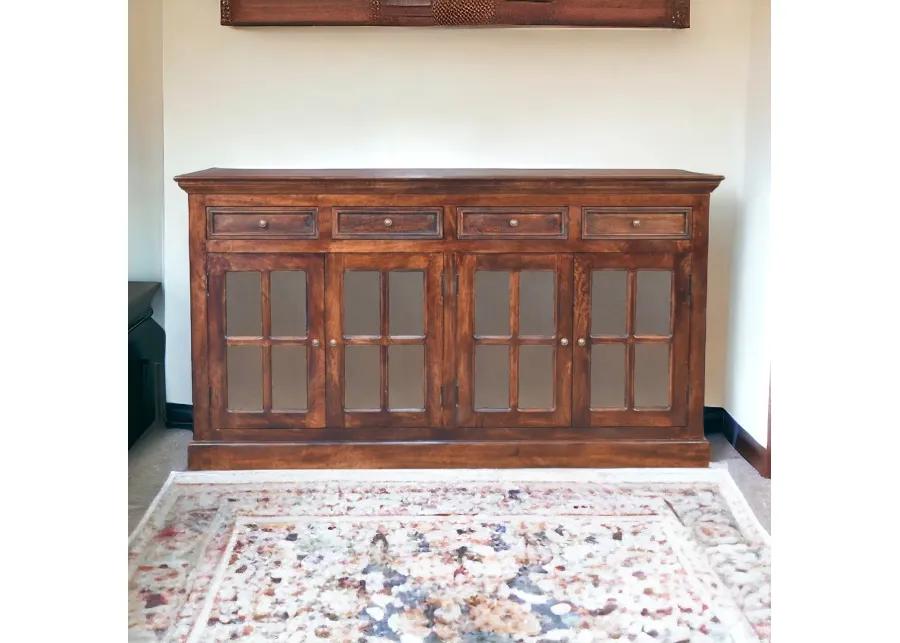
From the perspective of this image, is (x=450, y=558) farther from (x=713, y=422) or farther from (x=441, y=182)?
(x=713, y=422)

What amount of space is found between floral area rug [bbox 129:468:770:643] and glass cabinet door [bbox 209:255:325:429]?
25 cm

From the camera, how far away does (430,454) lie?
3.39 metres

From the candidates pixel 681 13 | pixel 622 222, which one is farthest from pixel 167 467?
pixel 681 13

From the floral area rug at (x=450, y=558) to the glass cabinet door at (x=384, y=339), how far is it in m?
0.24

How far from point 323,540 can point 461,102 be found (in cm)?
189

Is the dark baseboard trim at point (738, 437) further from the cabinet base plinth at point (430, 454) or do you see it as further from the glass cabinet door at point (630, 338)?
the glass cabinet door at point (630, 338)

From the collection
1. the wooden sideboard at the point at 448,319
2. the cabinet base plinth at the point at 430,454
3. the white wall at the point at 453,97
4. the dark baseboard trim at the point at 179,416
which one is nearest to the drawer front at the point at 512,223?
the wooden sideboard at the point at 448,319

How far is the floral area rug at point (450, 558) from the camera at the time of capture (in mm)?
2221

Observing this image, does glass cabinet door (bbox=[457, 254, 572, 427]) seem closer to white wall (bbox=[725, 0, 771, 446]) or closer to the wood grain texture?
white wall (bbox=[725, 0, 771, 446])

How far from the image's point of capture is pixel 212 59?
12.3ft
